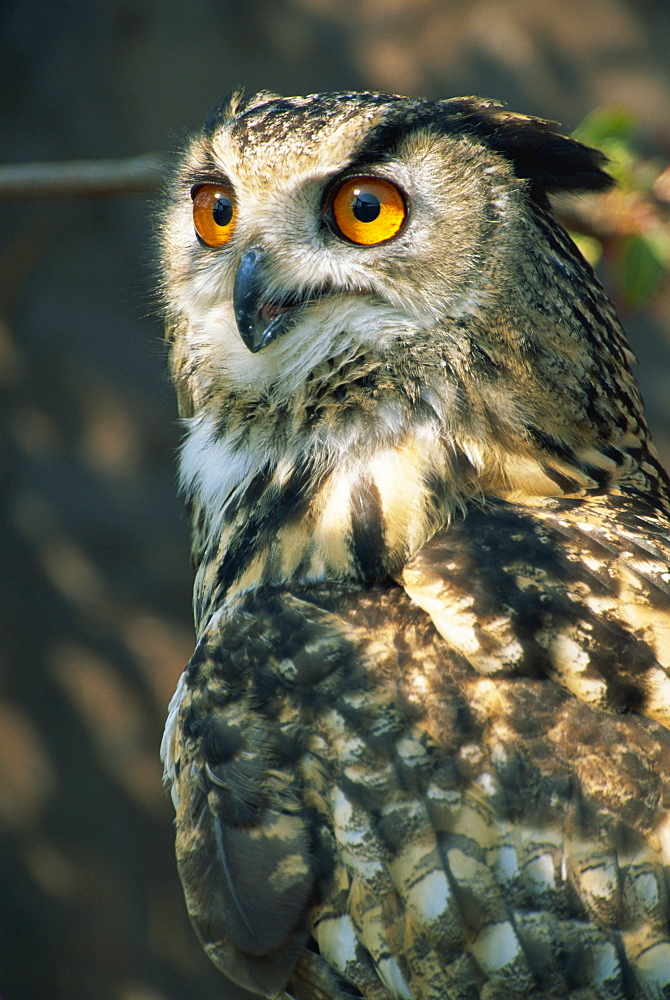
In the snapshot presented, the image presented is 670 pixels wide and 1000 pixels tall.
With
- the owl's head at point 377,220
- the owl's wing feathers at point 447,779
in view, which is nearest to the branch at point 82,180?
the owl's head at point 377,220

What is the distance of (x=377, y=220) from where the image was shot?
62.2 inches

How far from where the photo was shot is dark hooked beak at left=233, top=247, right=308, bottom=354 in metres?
1.62

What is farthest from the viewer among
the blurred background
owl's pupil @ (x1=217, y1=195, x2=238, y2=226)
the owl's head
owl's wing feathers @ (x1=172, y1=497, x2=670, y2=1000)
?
the blurred background

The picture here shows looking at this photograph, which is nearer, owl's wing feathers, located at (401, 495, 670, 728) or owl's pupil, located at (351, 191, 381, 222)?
owl's wing feathers, located at (401, 495, 670, 728)

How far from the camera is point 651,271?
7.70ft

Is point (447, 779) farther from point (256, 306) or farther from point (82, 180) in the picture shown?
point (82, 180)

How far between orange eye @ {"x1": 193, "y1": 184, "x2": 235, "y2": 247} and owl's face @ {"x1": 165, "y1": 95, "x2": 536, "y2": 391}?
0.27 ft

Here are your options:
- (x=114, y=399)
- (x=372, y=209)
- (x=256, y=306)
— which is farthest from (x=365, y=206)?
(x=114, y=399)

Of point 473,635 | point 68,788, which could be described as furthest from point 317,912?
point 68,788

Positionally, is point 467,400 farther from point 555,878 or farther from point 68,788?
point 68,788

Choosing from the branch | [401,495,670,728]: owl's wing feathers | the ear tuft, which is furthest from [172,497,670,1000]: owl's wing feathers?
the branch

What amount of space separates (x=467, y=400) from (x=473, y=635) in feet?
1.40

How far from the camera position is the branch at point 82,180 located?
218cm

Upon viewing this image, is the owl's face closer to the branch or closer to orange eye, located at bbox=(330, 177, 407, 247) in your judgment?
orange eye, located at bbox=(330, 177, 407, 247)
